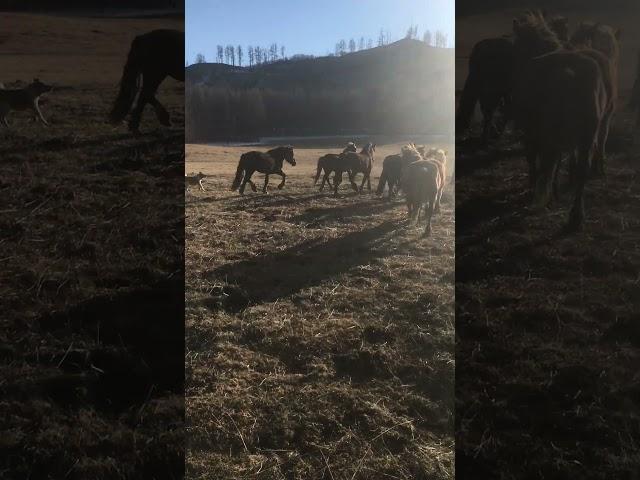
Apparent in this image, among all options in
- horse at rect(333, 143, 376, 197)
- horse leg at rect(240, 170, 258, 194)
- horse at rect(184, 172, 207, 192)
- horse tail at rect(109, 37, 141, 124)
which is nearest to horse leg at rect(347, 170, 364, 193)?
horse at rect(333, 143, 376, 197)

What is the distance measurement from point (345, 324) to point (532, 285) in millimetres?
755

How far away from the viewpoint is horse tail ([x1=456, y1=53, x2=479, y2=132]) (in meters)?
2.05

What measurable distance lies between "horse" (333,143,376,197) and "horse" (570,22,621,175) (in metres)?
0.90

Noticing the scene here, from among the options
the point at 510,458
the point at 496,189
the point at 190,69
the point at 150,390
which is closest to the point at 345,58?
the point at 190,69

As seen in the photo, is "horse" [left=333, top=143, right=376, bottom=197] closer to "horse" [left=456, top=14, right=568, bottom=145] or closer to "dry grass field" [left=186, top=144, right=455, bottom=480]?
"dry grass field" [left=186, top=144, right=455, bottom=480]

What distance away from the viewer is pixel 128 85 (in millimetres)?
2143

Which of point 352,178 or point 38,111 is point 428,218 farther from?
point 38,111

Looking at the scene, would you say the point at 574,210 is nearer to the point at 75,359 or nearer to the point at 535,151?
the point at 535,151

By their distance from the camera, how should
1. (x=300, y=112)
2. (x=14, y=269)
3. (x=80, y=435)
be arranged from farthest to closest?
1. (x=300, y=112)
2. (x=14, y=269)
3. (x=80, y=435)

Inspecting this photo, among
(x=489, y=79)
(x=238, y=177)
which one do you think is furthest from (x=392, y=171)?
(x=238, y=177)

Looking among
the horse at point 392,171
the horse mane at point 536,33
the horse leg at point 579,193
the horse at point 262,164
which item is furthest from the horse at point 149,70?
the horse leg at point 579,193

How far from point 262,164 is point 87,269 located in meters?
0.82

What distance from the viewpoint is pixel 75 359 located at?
1.91 meters

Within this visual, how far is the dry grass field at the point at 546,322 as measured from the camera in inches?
74.6
